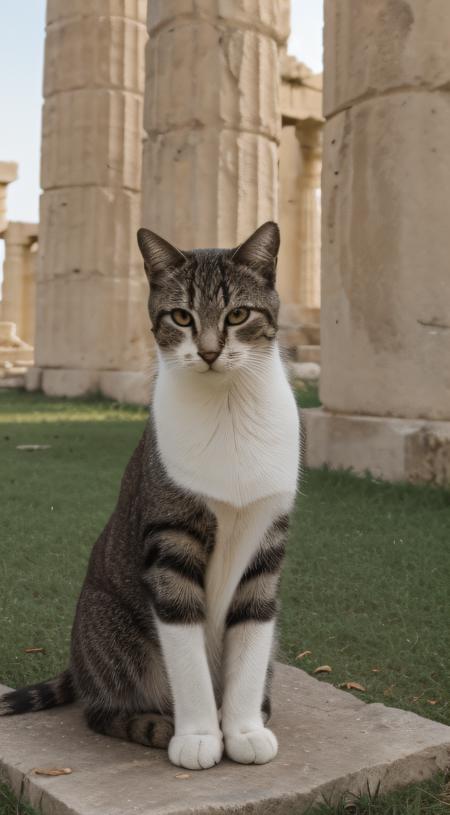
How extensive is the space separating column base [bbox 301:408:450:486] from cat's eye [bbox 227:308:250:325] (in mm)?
2534

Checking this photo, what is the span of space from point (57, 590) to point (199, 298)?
71.7 inches

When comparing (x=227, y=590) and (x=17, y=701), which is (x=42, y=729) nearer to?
(x=17, y=701)

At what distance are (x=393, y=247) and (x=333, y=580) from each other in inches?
82.2

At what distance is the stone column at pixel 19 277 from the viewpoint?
24516 mm

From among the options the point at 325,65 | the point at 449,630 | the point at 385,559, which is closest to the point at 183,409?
the point at 449,630

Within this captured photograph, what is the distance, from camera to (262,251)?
1.87 m

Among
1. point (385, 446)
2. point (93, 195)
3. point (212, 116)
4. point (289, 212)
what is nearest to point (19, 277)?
point (289, 212)

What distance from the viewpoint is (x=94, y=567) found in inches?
82.9

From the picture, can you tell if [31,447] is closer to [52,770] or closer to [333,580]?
[333,580]

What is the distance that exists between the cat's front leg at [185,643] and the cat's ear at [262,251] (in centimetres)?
57

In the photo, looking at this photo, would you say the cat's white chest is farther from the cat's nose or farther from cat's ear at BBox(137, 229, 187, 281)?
cat's ear at BBox(137, 229, 187, 281)

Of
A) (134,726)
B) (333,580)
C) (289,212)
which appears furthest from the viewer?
(289,212)

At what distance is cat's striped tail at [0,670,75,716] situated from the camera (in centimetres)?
206

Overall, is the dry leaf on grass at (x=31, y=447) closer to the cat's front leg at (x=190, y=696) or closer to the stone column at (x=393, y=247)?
the stone column at (x=393, y=247)
